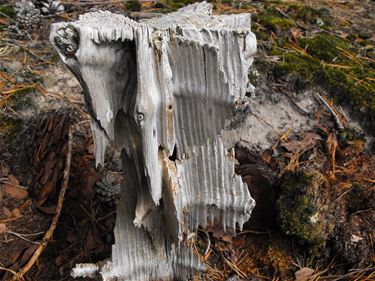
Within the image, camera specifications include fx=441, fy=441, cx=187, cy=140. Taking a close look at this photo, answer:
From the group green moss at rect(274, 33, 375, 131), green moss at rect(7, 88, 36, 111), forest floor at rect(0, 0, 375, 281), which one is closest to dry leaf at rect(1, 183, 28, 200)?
forest floor at rect(0, 0, 375, 281)

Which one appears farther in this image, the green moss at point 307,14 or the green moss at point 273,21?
the green moss at point 307,14

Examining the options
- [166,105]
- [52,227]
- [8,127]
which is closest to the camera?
[166,105]

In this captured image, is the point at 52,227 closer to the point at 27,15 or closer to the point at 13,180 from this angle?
the point at 13,180

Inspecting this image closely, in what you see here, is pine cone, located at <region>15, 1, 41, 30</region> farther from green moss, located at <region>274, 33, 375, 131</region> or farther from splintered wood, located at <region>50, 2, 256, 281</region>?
splintered wood, located at <region>50, 2, 256, 281</region>

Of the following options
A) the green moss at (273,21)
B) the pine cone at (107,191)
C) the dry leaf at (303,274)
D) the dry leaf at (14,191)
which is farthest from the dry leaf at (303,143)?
the dry leaf at (14,191)

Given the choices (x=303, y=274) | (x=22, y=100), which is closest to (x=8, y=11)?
Answer: (x=22, y=100)

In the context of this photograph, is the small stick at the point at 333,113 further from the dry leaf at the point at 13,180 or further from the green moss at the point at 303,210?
the dry leaf at the point at 13,180
